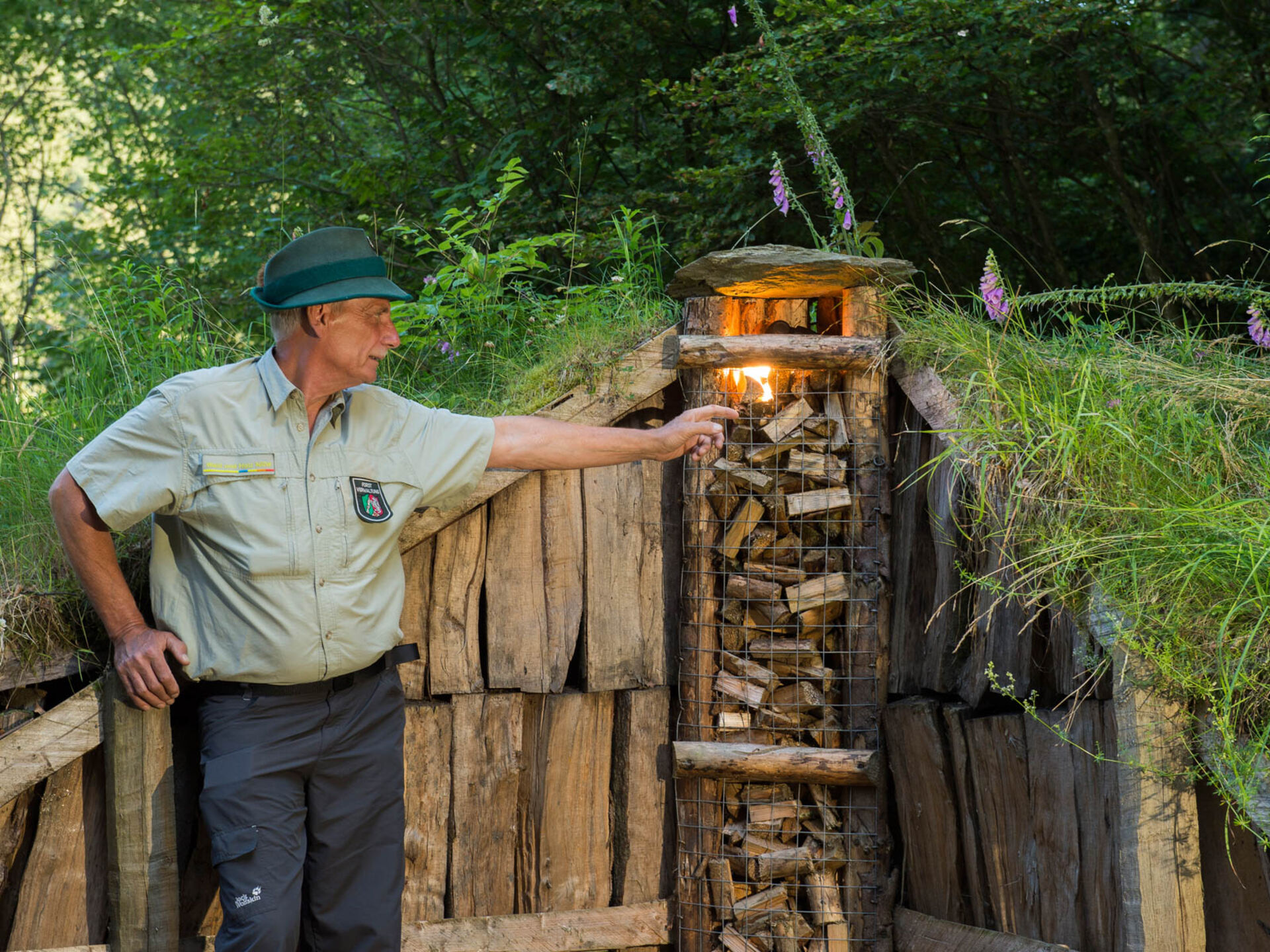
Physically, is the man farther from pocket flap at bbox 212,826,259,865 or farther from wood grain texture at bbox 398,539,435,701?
wood grain texture at bbox 398,539,435,701

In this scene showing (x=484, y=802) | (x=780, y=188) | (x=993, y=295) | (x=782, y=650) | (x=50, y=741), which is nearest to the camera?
(x=50, y=741)

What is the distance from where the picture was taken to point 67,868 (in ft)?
9.96

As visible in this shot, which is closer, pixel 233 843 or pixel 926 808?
pixel 233 843

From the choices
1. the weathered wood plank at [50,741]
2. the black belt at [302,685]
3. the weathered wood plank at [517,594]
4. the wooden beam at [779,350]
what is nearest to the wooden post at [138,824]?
the weathered wood plank at [50,741]

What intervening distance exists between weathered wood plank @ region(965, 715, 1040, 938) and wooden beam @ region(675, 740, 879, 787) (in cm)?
38

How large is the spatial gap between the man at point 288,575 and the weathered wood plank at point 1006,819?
1661 mm

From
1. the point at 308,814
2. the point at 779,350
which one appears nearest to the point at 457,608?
the point at 308,814

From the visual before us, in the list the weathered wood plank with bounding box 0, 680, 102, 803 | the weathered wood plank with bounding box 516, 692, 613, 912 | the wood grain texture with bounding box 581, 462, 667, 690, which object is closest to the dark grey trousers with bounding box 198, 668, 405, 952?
the weathered wood plank with bounding box 0, 680, 102, 803

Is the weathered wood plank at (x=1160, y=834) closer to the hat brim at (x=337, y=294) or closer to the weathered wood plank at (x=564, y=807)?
the weathered wood plank at (x=564, y=807)

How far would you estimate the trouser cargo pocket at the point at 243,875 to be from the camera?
2568 mm

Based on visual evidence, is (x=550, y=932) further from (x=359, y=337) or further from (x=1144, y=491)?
(x=1144, y=491)

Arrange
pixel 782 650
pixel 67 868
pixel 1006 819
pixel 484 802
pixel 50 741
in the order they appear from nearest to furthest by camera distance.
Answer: pixel 50 741 < pixel 67 868 < pixel 1006 819 < pixel 484 802 < pixel 782 650

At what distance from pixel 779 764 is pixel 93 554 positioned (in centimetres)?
207

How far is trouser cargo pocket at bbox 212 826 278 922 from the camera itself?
2568 mm
